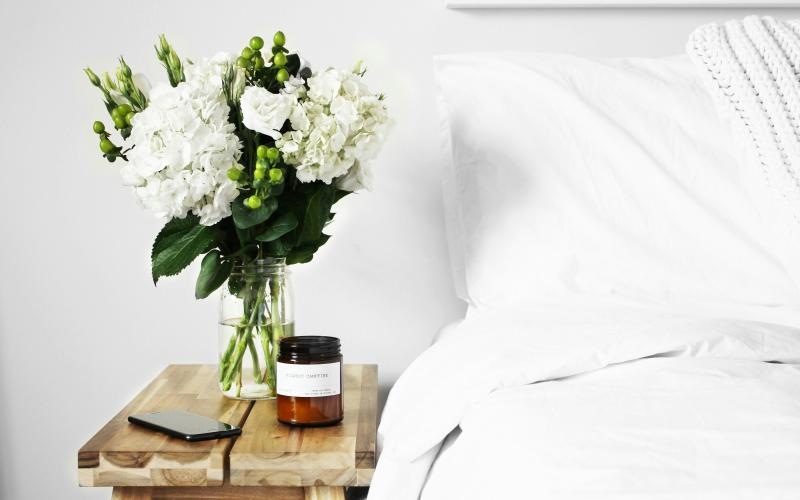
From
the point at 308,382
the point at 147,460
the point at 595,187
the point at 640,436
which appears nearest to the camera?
the point at 640,436

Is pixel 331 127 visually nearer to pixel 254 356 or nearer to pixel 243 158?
Result: pixel 243 158

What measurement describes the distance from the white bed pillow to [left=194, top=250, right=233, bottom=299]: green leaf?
0.42 meters

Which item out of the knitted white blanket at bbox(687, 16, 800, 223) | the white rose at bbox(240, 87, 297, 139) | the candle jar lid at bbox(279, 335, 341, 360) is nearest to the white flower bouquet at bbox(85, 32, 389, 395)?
the white rose at bbox(240, 87, 297, 139)

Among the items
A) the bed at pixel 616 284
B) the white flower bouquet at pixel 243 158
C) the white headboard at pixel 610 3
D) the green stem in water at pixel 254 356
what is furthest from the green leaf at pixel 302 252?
the white headboard at pixel 610 3

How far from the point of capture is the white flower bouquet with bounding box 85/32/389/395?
102 cm

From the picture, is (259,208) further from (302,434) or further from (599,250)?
(599,250)

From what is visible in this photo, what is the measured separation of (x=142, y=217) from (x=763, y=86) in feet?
3.50

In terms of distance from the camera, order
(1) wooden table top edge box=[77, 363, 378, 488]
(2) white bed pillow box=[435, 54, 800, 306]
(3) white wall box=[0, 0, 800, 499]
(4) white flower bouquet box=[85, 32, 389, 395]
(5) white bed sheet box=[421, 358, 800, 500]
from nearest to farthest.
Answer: (5) white bed sheet box=[421, 358, 800, 500] < (1) wooden table top edge box=[77, 363, 378, 488] < (4) white flower bouquet box=[85, 32, 389, 395] < (2) white bed pillow box=[435, 54, 800, 306] < (3) white wall box=[0, 0, 800, 499]

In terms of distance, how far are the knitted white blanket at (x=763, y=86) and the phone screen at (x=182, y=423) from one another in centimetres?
81

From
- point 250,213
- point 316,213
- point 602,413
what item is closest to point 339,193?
point 316,213

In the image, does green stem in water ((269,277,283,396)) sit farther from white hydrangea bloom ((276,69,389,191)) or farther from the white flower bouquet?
white hydrangea bloom ((276,69,389,191))

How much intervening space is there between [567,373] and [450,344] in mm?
202

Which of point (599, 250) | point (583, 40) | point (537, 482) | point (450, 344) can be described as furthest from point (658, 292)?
point (537, 482)

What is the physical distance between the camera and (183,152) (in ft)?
3.31
